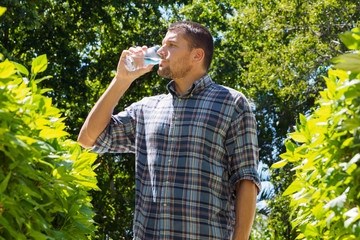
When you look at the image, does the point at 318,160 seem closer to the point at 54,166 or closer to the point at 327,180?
the point at 327,180

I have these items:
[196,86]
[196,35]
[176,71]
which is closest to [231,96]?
[196,86]

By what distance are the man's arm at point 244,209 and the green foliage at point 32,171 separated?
2.39 feet

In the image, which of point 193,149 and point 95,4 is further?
point 95,4

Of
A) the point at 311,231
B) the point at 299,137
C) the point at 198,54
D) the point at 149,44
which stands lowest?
the point at 311,231

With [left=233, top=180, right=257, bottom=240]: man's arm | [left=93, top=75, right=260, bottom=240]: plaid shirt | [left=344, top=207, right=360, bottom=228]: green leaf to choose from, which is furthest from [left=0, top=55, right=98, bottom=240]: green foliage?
[left=344, top=207, right=360, bottom=228]: green leaf

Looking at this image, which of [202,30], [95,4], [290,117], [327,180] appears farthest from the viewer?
[290,117]

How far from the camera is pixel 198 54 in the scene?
297cm

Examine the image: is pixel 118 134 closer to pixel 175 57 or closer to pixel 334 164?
pixel 175 57

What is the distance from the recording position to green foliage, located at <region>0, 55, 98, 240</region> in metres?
1.66

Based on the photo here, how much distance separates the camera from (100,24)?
14133 millimetres

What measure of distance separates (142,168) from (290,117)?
14.1 metres

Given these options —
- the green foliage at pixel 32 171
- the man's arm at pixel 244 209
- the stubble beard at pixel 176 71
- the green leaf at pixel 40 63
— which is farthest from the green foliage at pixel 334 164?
the green leaf at pixel 40 63

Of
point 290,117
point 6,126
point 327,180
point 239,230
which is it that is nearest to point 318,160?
point 327,180

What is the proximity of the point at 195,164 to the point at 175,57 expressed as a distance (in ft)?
2.02
